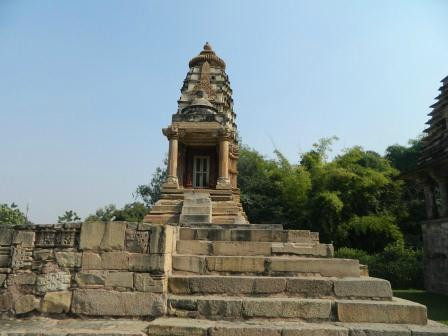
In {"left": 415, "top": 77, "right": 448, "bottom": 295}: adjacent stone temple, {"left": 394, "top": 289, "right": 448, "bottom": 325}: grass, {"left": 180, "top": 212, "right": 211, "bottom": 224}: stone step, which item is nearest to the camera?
{"left": 394, "top": 289, "right": 448, "bottom": 325}: grass

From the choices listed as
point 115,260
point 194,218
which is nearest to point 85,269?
point 115,260

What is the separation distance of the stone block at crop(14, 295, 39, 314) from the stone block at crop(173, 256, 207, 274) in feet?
5.78

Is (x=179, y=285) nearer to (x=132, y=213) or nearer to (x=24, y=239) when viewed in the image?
(x=24, y=239)

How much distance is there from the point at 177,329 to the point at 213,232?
2.07m

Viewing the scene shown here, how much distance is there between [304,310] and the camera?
389 cm

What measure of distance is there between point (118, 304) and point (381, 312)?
3.16 meters

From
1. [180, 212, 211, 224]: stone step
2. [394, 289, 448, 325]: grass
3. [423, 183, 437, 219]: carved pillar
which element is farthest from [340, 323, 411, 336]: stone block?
[423, 183, 437, 219]: carved pillar

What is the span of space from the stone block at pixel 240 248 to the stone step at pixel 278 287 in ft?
2.59

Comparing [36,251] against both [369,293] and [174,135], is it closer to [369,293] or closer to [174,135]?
[369,293]

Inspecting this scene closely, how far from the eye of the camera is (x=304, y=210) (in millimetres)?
20891

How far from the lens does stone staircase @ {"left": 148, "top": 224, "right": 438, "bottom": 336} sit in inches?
142

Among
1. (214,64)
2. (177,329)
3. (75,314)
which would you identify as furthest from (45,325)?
(214,64)

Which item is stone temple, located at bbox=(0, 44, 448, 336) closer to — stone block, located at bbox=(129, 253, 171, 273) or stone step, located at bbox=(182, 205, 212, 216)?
stone block, located at bbox=(129, 253, 171, 273)

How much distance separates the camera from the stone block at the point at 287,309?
3.87m
